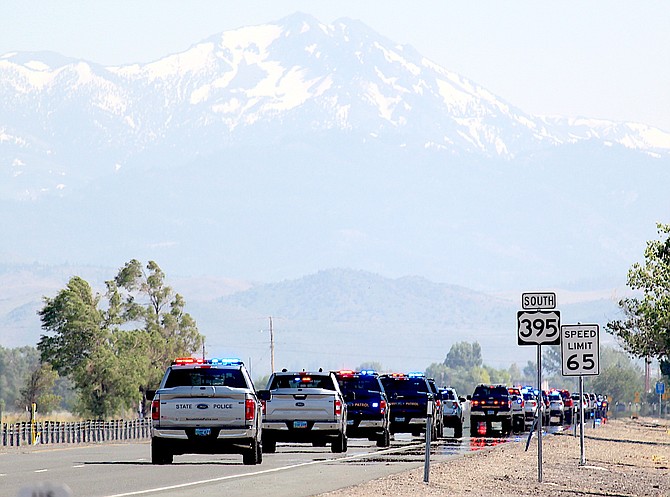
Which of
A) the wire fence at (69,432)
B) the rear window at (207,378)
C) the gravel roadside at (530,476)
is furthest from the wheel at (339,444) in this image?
the wire fence at (69,432)

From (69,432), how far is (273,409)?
24.0 metres

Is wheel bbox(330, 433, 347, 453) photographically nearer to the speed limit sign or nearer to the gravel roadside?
the gravel roadside

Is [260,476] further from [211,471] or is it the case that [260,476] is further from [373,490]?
[373,490]

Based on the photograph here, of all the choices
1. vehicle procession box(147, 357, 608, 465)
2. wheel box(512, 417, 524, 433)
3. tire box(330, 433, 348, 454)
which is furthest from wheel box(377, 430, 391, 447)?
wheel box(512, 417, 524, 433)

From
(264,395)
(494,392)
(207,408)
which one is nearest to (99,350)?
(494,392)

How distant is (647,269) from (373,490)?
3871 centimetres

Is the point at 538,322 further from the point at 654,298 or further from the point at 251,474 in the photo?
the point at 654,298

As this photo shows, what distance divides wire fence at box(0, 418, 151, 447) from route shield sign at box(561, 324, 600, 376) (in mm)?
24023

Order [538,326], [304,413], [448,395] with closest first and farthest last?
[538,326], [304,413], [448,395]

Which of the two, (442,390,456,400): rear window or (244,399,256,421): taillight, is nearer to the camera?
(244,399,256,421): taillight

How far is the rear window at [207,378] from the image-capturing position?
109 ft

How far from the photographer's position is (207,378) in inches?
1312

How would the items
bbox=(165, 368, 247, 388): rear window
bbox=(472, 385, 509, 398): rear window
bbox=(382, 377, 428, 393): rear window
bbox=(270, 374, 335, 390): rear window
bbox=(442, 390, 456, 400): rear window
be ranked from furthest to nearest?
bbox=(472, 385, 509, 398): rear window, bbox=(442, 390, 456, 400): rear window, bbox=(382, 377, 428, 393): rear window, bbox=(270, 374, 335, 390): rear window, bbox=(165, 368, 247, 388): rear window

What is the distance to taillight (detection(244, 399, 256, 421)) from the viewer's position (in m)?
32.6
